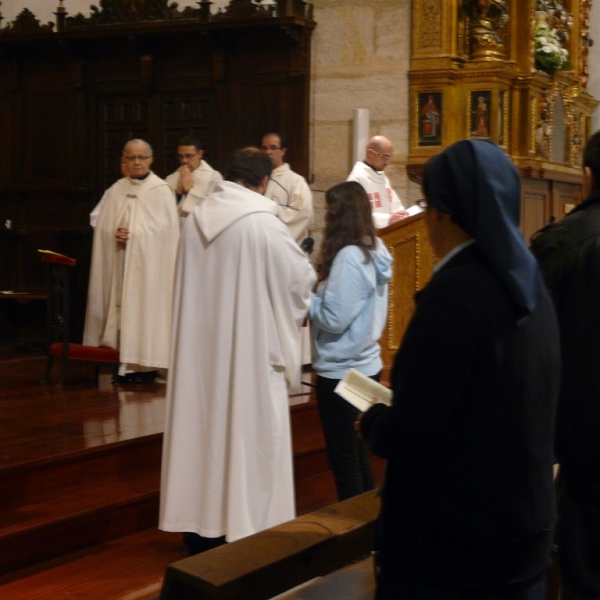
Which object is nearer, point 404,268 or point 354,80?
point 404,268

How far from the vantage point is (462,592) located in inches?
75.3

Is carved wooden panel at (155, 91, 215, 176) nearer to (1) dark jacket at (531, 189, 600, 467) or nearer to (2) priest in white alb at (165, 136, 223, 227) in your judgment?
(2) priest in white alb at (165, 136, 223, 227)

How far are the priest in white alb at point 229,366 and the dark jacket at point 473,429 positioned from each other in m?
2.23

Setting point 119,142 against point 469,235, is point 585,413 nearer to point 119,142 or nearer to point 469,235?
point 469,235

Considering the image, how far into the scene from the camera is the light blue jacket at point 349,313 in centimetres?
416

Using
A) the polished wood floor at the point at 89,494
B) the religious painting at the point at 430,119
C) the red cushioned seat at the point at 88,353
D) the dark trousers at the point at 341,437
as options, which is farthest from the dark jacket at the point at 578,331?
the religious painting at the point at 430,119

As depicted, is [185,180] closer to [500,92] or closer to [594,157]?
[500,92]

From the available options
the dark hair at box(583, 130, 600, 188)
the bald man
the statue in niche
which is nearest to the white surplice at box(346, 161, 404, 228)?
the bald man

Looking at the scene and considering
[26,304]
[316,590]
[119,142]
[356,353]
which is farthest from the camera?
[119,142]

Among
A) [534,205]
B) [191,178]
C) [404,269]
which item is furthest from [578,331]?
[534,205]

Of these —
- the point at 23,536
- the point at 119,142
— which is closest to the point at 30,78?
the point at 119,142

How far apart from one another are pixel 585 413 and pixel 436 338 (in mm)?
871

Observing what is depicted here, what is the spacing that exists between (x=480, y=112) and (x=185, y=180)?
9.14 ft

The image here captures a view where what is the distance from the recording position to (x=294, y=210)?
8273 mm
